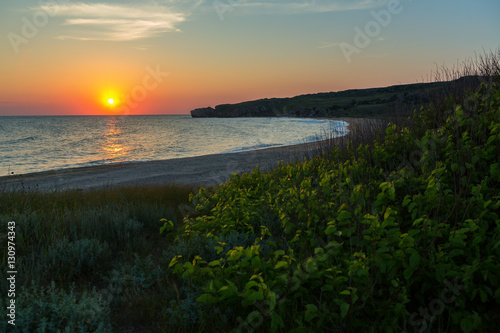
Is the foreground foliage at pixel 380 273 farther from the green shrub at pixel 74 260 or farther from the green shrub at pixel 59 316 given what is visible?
the green shrub at pixel 74 260

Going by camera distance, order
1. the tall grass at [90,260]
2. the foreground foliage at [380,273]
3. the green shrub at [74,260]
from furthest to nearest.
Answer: the green shrub at [74,260], the tall grass at [90,260], the foreground foliage at [380,273]

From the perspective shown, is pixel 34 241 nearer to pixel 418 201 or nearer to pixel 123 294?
pixel 123 294

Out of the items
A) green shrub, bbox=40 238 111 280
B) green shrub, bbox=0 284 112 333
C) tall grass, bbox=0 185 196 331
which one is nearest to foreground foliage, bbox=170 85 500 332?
tall grass, bbox=0 185 196 331

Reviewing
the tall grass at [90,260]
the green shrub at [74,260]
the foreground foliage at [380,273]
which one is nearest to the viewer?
the foreground foliage at [380,273]

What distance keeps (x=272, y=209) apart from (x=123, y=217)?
8.51ft

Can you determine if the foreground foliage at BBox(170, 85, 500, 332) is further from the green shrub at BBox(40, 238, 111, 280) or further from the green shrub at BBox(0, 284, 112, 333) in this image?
the green shrub at BBox(40, 238, 111, 280)

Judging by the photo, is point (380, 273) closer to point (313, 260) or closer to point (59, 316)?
point (313, 260)

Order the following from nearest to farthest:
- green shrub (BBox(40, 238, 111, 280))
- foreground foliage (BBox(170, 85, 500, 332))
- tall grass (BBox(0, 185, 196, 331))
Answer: foreground foliage (BBox(170, 85, 500, 332)), tall grass (BBox(0, 185, 196, 331)), green shrub (BBox(40, 238, 111, 280))

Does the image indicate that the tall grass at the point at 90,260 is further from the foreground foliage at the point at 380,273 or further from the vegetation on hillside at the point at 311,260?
the foreground foliage at the point at 380,273

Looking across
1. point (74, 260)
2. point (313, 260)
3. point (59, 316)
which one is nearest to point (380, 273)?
point (313, 260)

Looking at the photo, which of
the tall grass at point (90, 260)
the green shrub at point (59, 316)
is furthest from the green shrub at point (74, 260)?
the green shrub at point (59, 316)

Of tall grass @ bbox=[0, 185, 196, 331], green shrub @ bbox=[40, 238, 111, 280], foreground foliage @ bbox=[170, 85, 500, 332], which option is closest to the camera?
foreground foliage @ bbox=[170, 85, 500, 332]

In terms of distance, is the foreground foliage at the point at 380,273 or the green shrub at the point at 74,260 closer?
the foreground foliage at the point at 380,273

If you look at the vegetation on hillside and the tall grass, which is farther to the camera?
the tall grass
